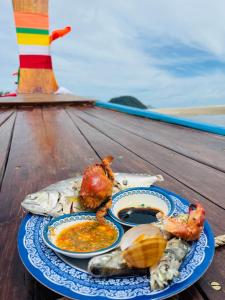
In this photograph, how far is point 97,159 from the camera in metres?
1.62

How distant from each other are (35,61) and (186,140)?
5.33 metres

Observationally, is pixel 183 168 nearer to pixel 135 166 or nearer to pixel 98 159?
pixel 135 166

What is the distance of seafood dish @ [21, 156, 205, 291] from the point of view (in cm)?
54

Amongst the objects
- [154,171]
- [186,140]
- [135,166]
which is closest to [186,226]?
[154,171]

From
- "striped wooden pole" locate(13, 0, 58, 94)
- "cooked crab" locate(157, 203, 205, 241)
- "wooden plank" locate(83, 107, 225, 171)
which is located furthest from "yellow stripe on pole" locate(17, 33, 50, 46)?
"cooked crab" locate(157, 203, 205, 241)

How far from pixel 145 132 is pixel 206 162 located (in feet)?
3.24

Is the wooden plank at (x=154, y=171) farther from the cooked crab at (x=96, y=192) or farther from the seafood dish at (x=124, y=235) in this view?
the cooked crab at (x=96, y=192)

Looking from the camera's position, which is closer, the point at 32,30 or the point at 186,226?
the point at 186,226

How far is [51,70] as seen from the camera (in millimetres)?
6598

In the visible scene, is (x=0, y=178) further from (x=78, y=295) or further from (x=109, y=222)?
(x=78, y=295)

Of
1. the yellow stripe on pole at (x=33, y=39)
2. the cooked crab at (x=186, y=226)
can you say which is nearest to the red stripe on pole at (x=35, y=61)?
the yellow stripe on pole at (x=33, y=39)

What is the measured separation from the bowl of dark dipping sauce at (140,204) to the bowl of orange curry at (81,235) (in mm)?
62

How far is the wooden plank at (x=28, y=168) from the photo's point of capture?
664 mm

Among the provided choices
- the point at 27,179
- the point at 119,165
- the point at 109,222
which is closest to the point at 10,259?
the point at 109,222
